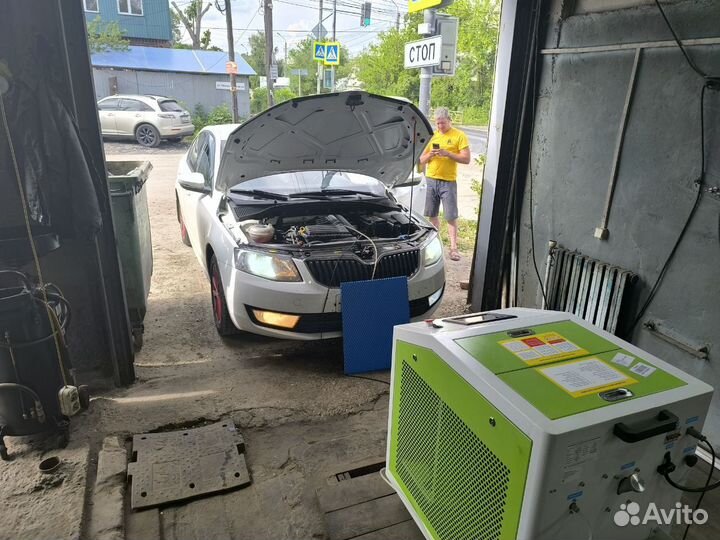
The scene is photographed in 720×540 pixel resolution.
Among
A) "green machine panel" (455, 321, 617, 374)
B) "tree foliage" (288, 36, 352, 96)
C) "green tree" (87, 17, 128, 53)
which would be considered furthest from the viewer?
"tree foliage" (288, 36, 352, 96)

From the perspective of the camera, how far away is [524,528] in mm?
1374

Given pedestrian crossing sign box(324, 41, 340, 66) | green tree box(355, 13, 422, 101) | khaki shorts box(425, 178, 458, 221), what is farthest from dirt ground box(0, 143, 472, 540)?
green tree box(355, 13, 422, 101)

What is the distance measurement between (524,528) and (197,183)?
12.1 feet

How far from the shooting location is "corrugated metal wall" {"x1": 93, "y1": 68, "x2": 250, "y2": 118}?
20078 millimetres

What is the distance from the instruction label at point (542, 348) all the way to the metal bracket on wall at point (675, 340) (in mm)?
1487

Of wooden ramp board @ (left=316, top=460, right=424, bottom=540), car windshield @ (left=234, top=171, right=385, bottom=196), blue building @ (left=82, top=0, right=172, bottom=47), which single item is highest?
blue building @ (left=82, top=0, right=172, bottom=47)

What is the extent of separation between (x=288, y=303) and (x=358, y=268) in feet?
1.83

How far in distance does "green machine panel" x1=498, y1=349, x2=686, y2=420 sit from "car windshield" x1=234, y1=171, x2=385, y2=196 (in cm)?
307

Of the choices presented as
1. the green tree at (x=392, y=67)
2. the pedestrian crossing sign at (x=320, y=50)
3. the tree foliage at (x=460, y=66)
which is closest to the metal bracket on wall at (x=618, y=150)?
the pedestrian crossing sign at (x=320, y=50)

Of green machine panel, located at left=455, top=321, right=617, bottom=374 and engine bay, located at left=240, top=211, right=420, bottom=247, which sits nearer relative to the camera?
green machine panel, located at left=455, top=321, right=617, bottom=374

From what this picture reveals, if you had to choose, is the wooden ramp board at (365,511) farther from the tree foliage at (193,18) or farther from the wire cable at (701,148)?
the tree foliage at (193,18)

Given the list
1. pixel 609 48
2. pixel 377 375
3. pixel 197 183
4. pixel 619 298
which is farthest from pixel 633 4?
pixel 197 183

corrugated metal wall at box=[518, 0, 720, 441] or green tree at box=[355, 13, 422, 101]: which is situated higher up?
green tree at box=[355, 13, 422, 101]

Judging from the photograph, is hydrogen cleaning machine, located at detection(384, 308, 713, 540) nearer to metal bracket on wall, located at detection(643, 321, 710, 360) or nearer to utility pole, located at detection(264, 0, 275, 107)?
metal bracket on wall, located at detection(643, 321, 710, 360)
